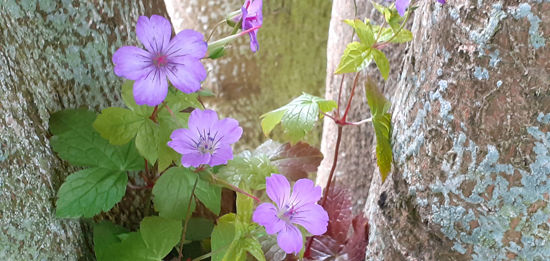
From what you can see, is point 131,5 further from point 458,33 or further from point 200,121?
point 458,33

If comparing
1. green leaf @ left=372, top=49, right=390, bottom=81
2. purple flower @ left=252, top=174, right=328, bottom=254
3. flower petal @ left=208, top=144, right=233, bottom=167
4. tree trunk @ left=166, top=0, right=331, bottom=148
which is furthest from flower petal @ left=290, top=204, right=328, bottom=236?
tree trunk @ left=166, top=0, right=331, bottom=148

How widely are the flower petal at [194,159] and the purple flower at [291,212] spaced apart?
83 mm

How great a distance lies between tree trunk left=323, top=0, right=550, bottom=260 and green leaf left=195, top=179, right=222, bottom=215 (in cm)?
25

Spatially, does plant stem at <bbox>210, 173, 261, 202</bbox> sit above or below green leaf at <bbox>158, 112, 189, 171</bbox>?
below

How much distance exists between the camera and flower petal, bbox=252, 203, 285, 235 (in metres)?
0.66

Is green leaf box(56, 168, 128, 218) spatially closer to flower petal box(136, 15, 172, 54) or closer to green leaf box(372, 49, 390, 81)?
flower petal box(136, 15, 172, 54)

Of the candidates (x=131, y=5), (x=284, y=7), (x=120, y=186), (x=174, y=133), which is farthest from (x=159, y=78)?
(x=284, y=7)

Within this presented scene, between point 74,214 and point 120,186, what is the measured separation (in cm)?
7

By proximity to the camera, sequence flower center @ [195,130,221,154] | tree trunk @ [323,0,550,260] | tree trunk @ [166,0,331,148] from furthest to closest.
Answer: tree trunk @ [166,0,331,148] < flower center @ [195,130,221,154] < tree trunk @ [323,0,550,260]

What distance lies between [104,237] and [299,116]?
34cm

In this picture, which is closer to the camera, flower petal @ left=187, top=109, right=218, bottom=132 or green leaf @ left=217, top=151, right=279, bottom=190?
flower petal @ left=187, top=109, right=218, bottom=132

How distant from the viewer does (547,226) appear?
615mm

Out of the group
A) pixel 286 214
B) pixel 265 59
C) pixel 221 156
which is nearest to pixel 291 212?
pixel 286 214

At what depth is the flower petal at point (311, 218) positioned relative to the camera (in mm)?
698
